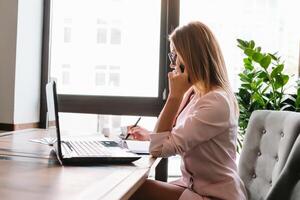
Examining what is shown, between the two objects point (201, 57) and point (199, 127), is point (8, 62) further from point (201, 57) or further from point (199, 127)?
point (199, 127)

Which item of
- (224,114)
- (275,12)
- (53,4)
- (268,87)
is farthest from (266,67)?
(53,4)

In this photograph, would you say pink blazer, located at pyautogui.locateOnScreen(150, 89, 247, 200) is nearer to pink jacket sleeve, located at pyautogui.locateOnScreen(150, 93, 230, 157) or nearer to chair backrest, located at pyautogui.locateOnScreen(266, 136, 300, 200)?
pink jacket sleeve, located at pyautogui.locateOnScreen(150, 93, 230, 157)

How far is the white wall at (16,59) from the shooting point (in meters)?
2.50

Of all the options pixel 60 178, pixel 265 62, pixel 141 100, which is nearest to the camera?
pixel 60 178

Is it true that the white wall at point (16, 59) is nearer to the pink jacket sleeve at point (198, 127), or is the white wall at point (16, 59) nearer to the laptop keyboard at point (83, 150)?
the laptop keyboard at point (83, 150)

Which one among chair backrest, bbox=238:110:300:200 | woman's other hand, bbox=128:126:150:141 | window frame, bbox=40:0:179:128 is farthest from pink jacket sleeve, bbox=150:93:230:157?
window frame, bbox=40:0:179:128

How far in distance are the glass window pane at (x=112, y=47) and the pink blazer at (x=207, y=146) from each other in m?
1.27

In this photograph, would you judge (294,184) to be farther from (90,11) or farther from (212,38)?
(90,11)

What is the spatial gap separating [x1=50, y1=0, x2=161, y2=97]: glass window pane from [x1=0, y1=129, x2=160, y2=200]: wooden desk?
136 centimetres

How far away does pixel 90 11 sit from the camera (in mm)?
2730

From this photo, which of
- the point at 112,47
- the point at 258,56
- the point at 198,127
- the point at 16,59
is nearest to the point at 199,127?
the point at 198,127

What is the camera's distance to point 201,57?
1.42 metres

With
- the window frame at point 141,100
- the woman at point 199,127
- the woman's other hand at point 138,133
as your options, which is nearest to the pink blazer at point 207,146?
the woman at point 199,127

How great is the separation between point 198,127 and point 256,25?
1609 mm
